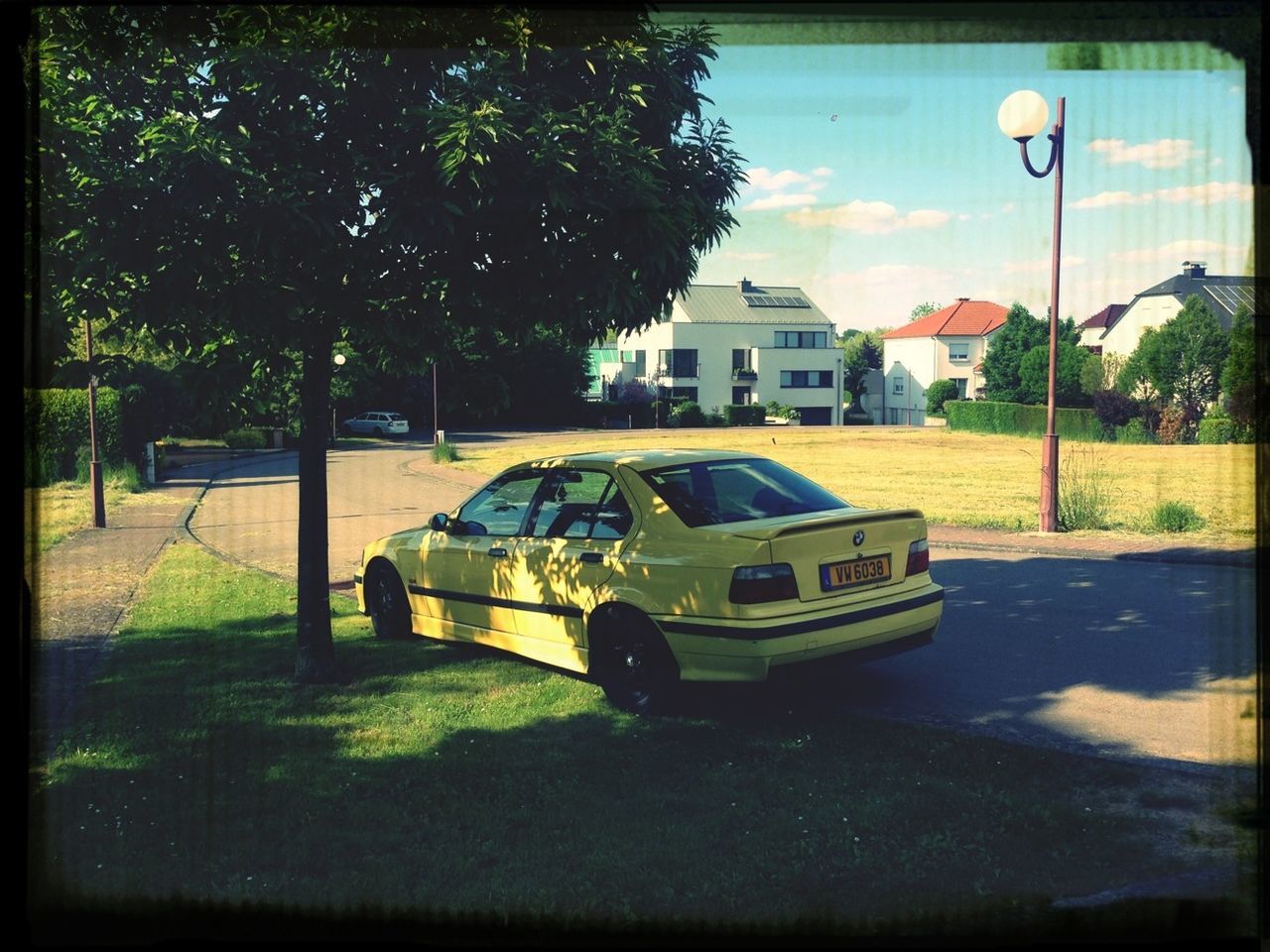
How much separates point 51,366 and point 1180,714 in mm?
6498

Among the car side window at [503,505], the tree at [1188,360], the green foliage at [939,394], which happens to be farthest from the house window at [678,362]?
the green foliage at [939,394]

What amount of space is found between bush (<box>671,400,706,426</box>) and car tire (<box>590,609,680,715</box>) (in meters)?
21.5

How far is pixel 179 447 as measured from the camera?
3088cm

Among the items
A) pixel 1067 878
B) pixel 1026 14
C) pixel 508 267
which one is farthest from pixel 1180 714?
pixel 508 267

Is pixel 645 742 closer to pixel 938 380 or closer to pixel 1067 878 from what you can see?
pixel 1067 878

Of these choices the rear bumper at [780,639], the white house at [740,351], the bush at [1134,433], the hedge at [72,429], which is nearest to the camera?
the rear bumper at [780,639]

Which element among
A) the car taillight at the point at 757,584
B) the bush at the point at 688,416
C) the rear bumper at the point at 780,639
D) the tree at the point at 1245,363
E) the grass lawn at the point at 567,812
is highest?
the bush at the point at 688,416

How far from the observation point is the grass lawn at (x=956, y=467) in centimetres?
1677

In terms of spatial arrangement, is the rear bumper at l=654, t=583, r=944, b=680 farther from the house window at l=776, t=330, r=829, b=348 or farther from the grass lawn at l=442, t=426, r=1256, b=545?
the house window at l=776, t=330, r=829, b=348

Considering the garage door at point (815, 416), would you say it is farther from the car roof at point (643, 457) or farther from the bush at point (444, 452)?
the car roof at point (643, 457)

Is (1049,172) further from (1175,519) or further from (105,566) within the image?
(105,566)

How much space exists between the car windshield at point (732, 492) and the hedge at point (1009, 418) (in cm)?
3746

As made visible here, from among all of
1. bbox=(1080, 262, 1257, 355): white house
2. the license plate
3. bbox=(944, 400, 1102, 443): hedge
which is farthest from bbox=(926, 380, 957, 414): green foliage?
the license plate

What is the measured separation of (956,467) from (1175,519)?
14.5 m
